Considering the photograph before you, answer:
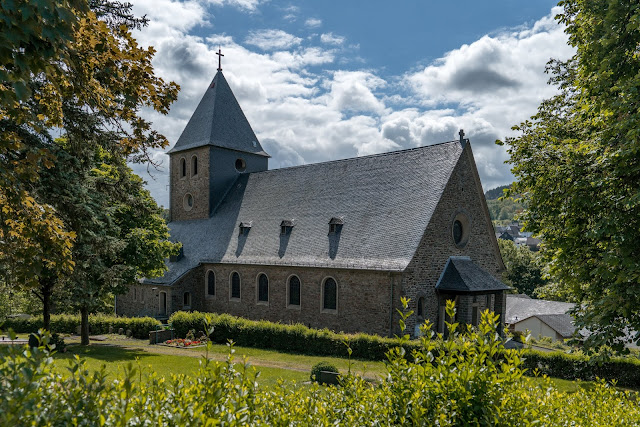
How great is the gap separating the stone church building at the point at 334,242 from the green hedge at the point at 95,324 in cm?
A: 234

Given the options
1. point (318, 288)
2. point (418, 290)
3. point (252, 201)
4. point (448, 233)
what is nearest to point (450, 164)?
point (448, 233)

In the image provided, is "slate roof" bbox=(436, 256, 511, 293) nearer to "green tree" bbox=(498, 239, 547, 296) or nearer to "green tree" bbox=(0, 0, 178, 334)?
"green tree" bbox=(0, 0, 178, 334)

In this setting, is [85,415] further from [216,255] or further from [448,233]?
[216,255]

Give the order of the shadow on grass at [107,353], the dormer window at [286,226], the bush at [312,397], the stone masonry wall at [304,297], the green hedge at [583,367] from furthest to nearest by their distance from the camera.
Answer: the dormer window at [286,226], the stone masonry wall at [304,297], the shadow on grass at [107,353], the green hedge at [583,367], the bush at [312,397]

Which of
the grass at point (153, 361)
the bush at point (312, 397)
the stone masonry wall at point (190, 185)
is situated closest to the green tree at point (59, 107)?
the bush at point (312, 397)

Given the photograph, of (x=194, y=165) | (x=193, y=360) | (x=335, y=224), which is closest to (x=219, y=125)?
(x=194, y=165)

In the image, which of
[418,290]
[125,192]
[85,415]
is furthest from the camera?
[418,290]

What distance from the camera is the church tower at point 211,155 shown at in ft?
117

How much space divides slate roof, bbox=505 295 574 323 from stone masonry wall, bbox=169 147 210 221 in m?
34.4

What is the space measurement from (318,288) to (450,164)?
31.7ft

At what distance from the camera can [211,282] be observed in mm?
31500

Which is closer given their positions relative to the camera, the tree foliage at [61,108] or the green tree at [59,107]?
the green tree at [59,107]

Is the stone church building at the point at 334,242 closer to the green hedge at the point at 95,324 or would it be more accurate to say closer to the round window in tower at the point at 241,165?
the round window in tower at the point at 241,165

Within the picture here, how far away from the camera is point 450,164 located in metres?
24.9
